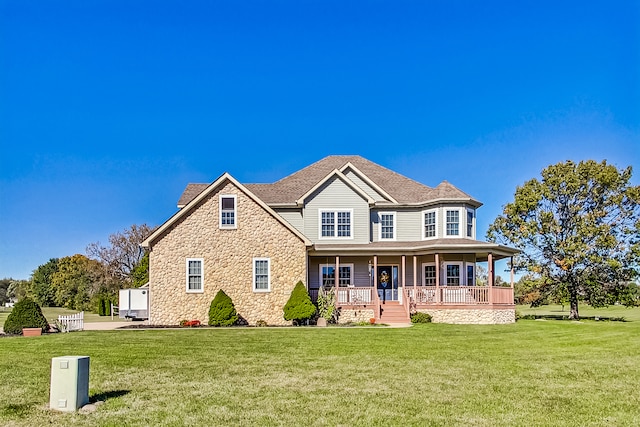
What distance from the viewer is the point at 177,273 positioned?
83.8 ft

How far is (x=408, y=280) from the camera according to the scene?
29188 mm

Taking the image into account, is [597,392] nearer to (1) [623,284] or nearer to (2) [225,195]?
(2) [225,195]

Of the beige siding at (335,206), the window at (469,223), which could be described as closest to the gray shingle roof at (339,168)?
the window at (469,223)

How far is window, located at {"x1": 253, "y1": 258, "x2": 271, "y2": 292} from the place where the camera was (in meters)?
25.6

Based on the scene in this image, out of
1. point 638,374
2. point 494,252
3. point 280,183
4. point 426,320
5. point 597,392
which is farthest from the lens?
point 280,183

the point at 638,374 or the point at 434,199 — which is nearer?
the point at 638,374

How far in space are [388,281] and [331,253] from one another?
3.83 metres

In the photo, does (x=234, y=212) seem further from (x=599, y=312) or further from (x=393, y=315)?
(x=599, y=312)

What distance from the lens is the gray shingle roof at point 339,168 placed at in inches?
1140

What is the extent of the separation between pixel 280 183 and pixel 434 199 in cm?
833

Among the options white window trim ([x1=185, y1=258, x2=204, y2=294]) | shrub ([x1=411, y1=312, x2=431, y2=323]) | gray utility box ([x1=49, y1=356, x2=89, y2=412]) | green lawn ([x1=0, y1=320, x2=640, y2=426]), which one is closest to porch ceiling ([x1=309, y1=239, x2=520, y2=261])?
shrub ([x1=411, y1=312, x2=431, y2=323])

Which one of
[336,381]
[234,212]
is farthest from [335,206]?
[336,381]

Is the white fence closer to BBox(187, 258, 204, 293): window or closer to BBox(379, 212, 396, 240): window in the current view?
BBox(187, 258, 204, 293): window

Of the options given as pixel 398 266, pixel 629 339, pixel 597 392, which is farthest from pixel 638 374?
pixel 398 266
